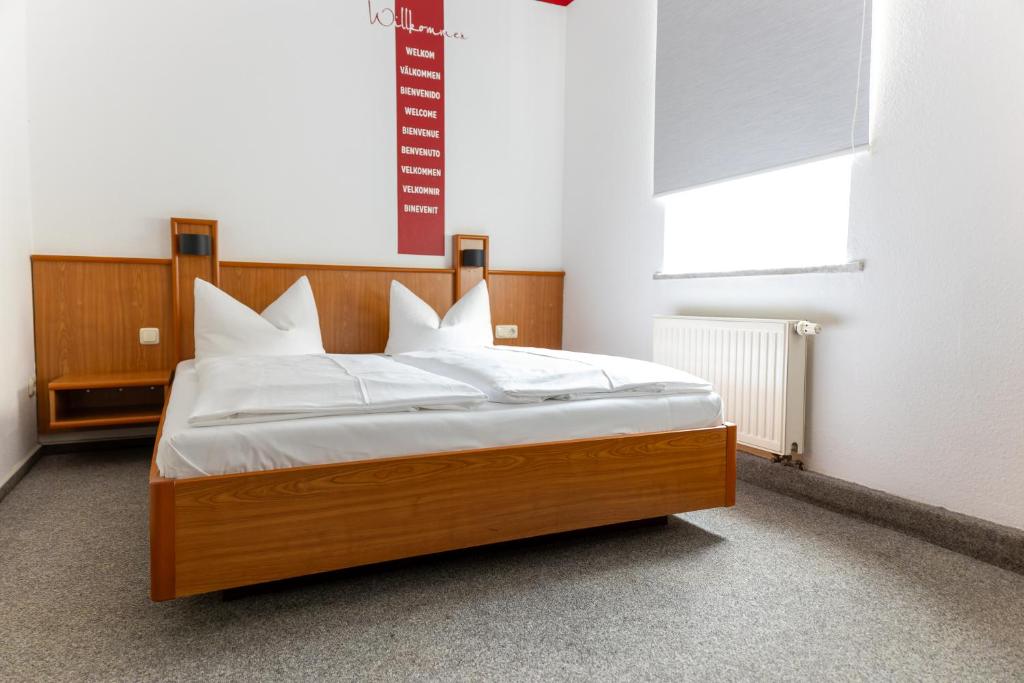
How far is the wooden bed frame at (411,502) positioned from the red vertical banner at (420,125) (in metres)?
2.37

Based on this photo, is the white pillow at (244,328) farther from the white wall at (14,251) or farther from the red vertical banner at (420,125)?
the red vertical banner at (420,125)

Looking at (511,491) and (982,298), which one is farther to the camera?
(982,298)

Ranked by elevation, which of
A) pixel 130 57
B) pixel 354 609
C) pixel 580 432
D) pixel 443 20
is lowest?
pixel 354 609

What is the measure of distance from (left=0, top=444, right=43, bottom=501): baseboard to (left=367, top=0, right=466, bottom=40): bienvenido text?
2.98m

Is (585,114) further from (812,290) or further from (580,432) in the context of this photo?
(580,432)

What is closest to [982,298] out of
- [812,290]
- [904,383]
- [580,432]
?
[904,383]

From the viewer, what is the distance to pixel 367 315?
380cm

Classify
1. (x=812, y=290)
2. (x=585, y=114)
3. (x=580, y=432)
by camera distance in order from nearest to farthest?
(x=580, y=432)
(x=812, y=290)
(x=585, y=114)

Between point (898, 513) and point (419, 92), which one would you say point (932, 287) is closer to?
point (898, 513)

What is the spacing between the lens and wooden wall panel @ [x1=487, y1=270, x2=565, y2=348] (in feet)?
13.9

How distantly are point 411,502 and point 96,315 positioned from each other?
248cm

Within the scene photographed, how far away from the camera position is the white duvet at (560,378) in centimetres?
198

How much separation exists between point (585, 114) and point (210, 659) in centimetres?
377

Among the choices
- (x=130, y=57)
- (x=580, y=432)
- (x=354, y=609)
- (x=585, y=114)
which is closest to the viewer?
(x=354, y=609)
